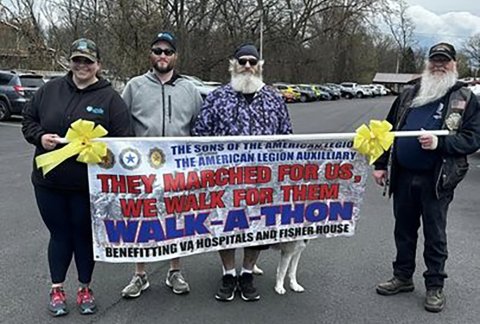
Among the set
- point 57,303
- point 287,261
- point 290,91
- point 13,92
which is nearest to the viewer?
point 57,303

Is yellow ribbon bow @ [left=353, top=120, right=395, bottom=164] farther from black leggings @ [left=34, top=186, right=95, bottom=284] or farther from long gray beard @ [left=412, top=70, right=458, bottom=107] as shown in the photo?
black leggings @ [left=34, top=186, right=95, bottom=284]

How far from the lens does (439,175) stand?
4.07 m

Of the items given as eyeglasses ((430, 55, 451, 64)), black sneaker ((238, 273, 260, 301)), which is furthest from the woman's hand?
eyeglasses ((430, 55, 451, 64))

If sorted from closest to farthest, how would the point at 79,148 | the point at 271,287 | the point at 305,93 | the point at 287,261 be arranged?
the point at 79,148 < the point at 287,261 < the point at 271,287 < the point at 305,93

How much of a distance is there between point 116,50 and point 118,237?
2653cm

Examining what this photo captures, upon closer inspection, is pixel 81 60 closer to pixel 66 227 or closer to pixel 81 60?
pixel 81 60

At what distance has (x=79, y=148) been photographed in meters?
3.59

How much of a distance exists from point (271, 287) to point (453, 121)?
6.53 ft

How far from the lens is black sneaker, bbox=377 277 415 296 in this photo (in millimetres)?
4441

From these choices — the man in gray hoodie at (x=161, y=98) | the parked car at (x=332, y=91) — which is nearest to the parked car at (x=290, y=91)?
the parked car at (x=332, y=91)

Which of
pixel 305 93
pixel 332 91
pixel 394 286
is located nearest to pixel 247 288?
pixel 394 286

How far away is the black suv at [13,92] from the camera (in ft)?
60.1

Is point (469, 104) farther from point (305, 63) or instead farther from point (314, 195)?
point (305, 63)

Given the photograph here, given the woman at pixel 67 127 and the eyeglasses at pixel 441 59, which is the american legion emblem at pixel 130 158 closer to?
the woman at pixel 67 127
